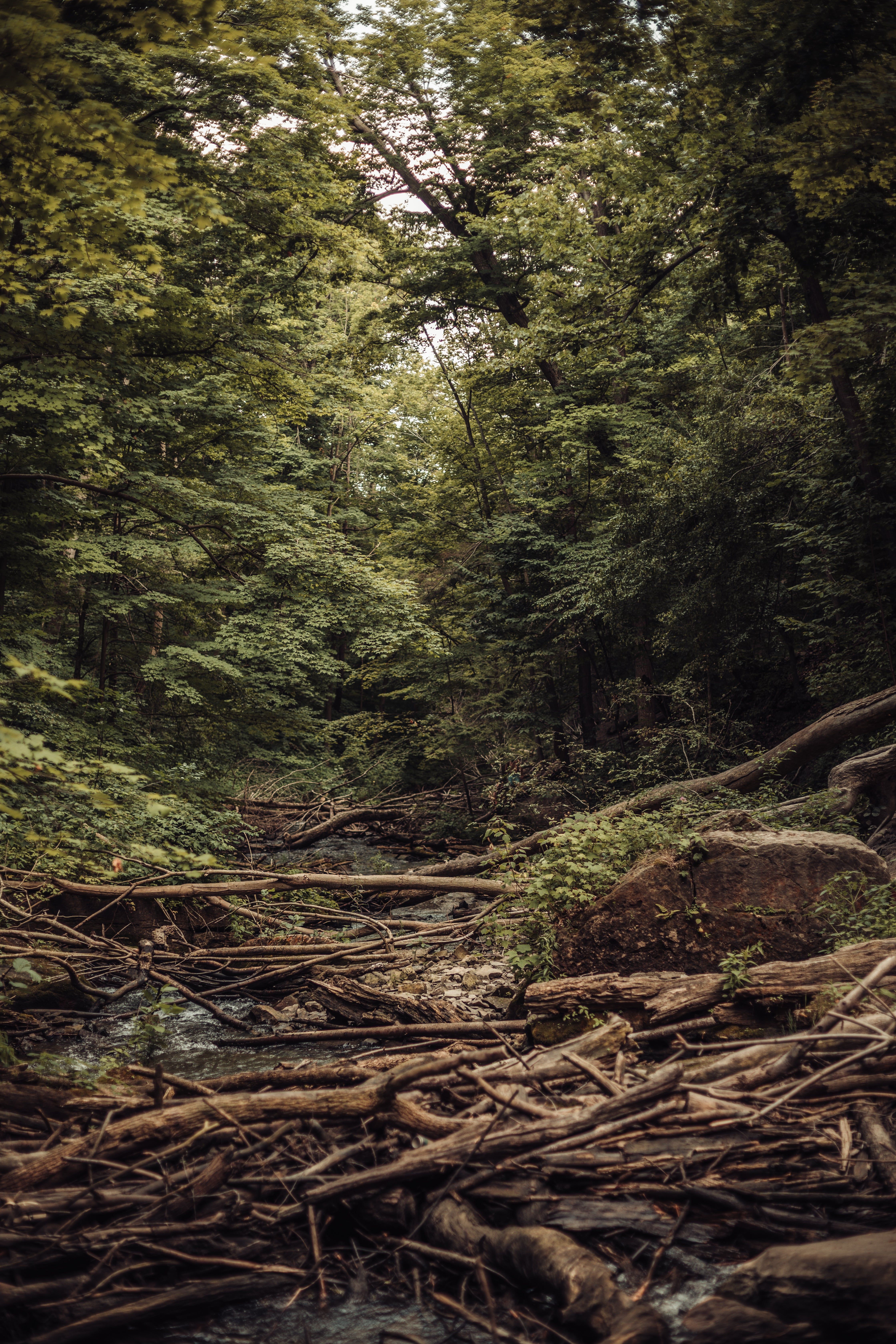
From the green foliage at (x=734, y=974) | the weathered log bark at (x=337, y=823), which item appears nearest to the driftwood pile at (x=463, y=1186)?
the green foliage at (x=734, y=974)

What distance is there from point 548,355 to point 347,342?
11.1 meters

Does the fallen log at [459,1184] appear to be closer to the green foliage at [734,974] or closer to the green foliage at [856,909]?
the green foliage at [734,974]

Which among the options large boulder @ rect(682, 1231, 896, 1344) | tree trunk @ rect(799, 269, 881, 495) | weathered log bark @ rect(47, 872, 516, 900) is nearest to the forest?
large boulder @ rect(682, 1231, 896, 1344)

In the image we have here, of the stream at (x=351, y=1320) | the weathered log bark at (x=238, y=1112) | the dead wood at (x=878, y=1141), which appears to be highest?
the weathered log bark at (x=238, y=1112)

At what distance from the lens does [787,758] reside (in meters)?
10.8

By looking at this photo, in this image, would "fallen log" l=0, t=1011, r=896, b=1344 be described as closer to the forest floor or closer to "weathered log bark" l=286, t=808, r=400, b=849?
the forest floor

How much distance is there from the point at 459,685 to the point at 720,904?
13618 mm

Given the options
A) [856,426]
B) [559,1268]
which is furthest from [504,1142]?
[856,426]

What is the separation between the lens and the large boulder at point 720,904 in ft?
21.5

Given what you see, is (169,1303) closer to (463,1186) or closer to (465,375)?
(463,1186)

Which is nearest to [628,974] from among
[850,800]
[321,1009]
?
[321,1009]

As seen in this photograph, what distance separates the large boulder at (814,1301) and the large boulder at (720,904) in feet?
12.0

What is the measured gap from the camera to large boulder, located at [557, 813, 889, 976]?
6555 mm

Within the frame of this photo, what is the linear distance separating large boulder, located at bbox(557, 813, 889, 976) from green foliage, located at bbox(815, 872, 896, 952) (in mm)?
79
